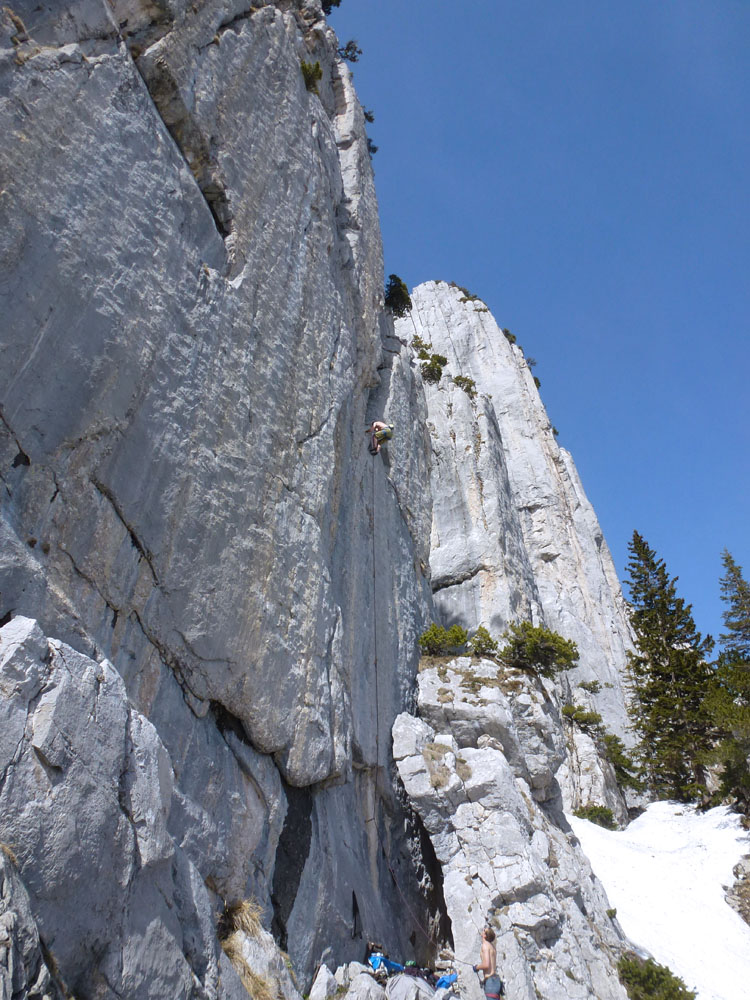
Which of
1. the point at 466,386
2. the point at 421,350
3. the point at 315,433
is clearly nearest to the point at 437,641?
the point at 315,433

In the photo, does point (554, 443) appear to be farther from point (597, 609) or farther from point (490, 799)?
point (490, 799)

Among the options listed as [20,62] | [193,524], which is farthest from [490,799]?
[20,62]

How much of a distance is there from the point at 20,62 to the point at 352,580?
13642 mm

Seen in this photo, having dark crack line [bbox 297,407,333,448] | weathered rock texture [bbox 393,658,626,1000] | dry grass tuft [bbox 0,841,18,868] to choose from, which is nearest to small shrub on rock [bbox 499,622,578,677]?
weathered rock texture [bbox 393,658,626,1000]

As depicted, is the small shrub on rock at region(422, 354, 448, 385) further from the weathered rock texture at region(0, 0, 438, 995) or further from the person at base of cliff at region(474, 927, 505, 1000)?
the person at base of cliff at region(474, 927, 505, 1000)

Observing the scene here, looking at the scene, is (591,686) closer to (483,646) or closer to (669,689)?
(669,689)

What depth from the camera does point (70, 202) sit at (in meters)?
10.7

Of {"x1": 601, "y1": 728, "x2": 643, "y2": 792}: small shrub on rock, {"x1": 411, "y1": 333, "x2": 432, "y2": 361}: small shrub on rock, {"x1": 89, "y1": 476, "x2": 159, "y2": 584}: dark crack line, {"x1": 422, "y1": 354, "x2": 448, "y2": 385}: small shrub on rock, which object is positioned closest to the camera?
{"x1": 89, "y1": 476, "x2": 159, "y2": 584}: dark crack line

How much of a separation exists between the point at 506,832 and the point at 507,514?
22373mm

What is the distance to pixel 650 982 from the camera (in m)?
17.3

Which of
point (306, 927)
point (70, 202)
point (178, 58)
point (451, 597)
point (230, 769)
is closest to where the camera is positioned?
point (70, 202)

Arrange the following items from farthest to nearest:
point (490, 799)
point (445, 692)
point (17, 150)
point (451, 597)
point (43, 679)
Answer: point (451, 597), point (445, 692), point (490, 799), point (17, 150), point (43, 679)

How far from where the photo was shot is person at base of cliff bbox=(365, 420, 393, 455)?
23078 mm

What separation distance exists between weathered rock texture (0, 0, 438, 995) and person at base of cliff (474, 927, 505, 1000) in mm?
2732
